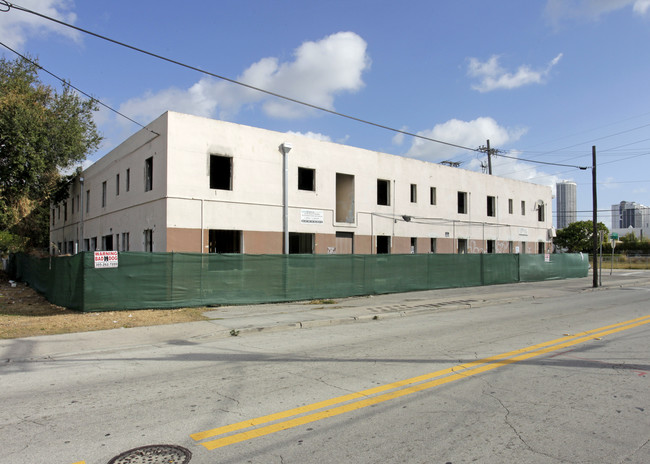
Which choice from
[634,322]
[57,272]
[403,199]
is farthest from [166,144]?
[634,322]

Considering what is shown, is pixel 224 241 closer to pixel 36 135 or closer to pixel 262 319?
pixel 262 319

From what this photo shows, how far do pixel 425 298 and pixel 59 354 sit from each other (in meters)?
12.9

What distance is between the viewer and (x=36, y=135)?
25031 mm

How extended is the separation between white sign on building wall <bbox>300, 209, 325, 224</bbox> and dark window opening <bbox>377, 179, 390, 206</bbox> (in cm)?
502

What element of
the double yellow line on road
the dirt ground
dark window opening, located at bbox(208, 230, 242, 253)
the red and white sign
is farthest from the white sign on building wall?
the double yellow line on road

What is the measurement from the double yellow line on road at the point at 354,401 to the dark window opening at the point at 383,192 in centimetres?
1763

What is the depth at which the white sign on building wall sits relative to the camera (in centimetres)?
2111

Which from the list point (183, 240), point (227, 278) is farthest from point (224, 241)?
point (227, 278)

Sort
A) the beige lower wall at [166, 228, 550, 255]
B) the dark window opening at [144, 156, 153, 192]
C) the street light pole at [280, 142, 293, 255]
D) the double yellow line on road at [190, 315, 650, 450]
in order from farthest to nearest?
the street light pole at [280, 142, 293, 255]
the dark window opening at [144, 156, 153, 192]
the beige lower wall at [166, 228, 550, 255]
the double yellow line on road at [190, 315, 650, 450]

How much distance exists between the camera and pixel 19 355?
26.4 ft

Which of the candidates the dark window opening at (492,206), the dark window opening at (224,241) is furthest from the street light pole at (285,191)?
the dark window opening at (492,206)

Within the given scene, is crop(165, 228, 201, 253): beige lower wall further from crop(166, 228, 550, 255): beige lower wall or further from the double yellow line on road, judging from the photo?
the double yellow line on road

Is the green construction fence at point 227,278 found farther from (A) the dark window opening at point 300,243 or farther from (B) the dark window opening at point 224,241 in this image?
(A) the dark window opening at point 300,243

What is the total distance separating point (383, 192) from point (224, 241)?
32.7ft
